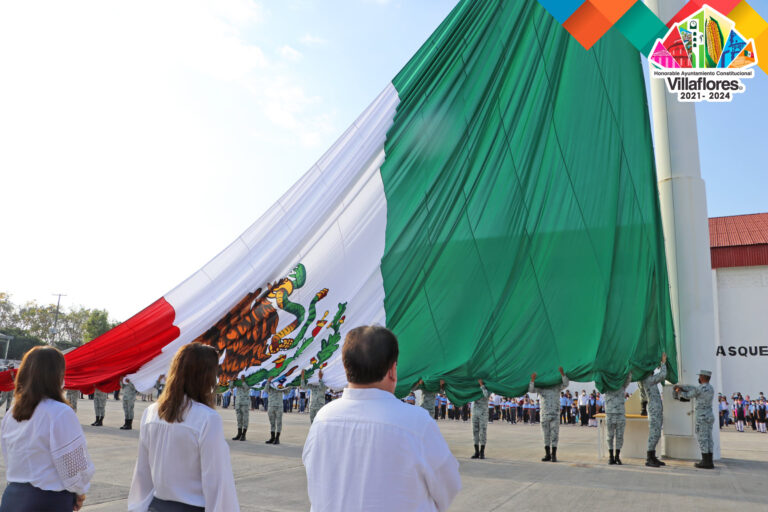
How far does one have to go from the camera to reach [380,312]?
310 inches

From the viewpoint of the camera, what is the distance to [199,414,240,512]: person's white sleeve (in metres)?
2.31

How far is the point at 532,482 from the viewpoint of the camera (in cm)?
704

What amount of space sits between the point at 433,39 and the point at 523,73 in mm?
1480

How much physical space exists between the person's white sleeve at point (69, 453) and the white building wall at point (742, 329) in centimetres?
2728

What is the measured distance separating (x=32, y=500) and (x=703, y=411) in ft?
30.4

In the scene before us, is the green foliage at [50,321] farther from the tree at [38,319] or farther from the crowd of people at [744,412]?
the crowd of people at [744,412]

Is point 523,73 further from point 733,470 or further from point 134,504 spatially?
point 134,504

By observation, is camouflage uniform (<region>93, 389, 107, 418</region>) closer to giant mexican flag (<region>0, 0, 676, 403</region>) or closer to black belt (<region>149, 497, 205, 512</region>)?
giant mexican flag (<region>0, 0, 676, 403</region>)

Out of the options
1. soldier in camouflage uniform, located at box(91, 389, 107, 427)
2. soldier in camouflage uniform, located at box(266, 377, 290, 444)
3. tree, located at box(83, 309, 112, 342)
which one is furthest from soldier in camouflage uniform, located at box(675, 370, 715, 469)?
tree, located at box(83, 309, 112, 342)

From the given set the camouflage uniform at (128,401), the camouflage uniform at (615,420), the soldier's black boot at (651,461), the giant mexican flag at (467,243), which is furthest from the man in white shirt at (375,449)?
the camouflage uniform at (128,401)

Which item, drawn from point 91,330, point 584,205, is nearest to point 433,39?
point 584,205

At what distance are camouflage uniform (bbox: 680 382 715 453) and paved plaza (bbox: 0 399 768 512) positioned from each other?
508 millimetres

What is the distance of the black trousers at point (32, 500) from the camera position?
2617 mm

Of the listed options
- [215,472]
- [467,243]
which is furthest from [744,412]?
[215,472]
